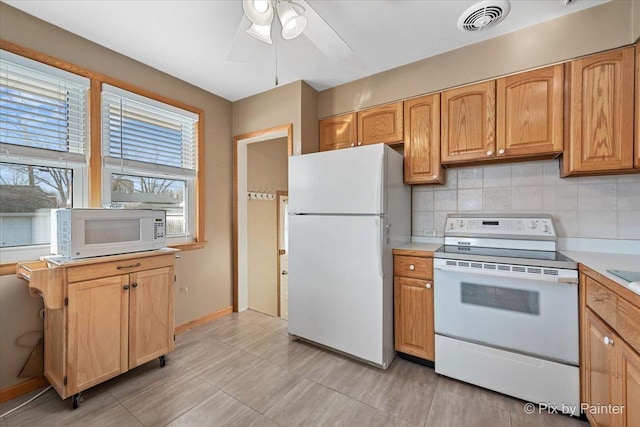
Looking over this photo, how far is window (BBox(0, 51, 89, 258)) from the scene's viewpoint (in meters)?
1.77

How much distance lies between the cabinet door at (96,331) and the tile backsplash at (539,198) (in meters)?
2.48

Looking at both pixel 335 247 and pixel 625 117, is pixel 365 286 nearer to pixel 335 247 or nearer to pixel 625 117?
pixel 335 247

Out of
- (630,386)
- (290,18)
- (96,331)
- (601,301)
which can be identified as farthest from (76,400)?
(601,301)

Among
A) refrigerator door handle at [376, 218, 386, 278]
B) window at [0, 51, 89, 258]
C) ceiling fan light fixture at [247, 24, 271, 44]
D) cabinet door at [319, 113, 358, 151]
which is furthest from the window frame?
refrigerator door handle at [376, 218, 386, 278]

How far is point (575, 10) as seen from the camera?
5.98 feet

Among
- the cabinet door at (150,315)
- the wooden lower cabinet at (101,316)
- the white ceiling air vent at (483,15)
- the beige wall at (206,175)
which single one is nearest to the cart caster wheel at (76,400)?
the wooden lower cabinet at (101,316)

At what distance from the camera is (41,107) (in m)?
1.90

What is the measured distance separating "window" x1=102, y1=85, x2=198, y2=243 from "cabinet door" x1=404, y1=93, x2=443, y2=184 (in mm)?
2157

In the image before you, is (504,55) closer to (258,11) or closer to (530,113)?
(530,113)

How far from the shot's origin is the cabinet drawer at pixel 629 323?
99 centimetres

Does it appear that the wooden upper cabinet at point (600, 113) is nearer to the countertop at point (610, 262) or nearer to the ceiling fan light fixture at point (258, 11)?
the countertop at point (610, 262)

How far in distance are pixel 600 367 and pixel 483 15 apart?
82.6 inches

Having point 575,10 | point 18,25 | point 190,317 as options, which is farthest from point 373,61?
point 190,317

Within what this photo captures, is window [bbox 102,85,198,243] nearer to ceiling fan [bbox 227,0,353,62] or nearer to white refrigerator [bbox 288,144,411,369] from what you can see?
white refrigerator [bbox 288,144,411,369]
